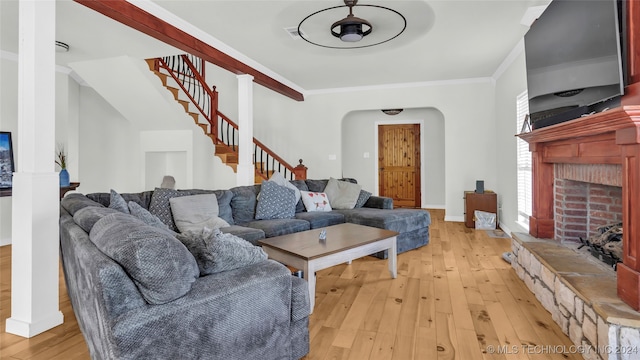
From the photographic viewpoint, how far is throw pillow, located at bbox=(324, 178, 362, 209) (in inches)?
188

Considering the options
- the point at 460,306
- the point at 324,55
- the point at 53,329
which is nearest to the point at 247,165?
the point at 324,55

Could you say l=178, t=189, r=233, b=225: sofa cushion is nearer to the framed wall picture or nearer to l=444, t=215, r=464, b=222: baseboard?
the framed wall picture

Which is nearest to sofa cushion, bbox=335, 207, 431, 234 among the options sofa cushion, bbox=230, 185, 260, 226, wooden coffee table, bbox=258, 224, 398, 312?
wooden coffee table, bbox=258, 224, 398, 312

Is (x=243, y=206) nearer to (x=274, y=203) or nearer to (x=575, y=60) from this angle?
(x=274, y=203)

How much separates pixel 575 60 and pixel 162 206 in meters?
3.54

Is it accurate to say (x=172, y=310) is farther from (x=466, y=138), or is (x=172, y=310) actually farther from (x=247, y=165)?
(x=466, y=138)

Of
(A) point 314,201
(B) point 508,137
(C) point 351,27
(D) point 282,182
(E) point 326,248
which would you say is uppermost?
(C) point 351,27

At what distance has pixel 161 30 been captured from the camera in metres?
3.43

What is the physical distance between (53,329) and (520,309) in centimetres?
324

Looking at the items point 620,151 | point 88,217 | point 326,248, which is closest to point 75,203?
point 88,217

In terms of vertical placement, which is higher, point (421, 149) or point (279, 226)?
point (421, 149)

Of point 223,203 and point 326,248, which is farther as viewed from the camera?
point 223,203

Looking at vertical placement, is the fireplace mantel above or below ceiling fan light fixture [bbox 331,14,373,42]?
below

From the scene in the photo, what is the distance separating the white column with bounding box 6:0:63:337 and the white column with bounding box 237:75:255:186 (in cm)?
278
